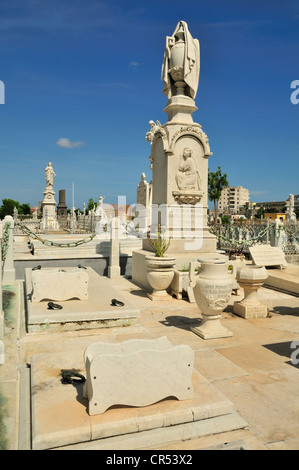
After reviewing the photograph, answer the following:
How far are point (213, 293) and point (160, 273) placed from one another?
9.57 feet

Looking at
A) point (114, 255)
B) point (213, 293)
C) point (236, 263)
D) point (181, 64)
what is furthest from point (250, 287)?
point (181, 64)

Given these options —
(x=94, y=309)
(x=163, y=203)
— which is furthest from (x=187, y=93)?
(x=94, y=309)

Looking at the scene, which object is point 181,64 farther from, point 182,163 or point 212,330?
point 212,330

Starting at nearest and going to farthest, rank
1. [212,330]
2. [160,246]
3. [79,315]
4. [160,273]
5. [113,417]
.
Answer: [113,417] → [212,330] → [79,315] → [160,273] → [160,246]

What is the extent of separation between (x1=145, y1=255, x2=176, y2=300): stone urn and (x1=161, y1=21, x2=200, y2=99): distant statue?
5.17m

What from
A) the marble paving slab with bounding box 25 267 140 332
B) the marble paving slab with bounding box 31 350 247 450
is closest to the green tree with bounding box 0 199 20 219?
the marble paving slab with bounding box 25 267 140 332

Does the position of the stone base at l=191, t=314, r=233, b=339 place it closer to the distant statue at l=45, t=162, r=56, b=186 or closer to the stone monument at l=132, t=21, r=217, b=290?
the stone monument at l=132, t=21, r=217, b=290

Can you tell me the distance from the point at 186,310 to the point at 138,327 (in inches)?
67.2

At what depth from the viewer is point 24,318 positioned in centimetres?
619

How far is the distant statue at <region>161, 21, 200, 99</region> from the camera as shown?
32.7ft

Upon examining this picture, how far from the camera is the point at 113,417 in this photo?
295cm

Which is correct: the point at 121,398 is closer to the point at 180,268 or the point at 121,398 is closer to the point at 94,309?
the point at 94,309
